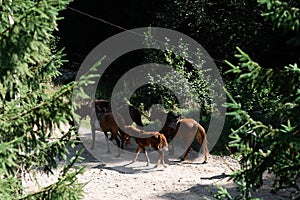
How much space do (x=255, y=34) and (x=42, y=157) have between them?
31.5 feet

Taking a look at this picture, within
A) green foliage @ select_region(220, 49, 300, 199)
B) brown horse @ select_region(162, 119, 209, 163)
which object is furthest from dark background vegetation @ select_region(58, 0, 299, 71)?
green foliage @ select_region(220, 49, 300, 199)

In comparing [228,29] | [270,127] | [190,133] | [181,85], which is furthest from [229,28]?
[270,127]

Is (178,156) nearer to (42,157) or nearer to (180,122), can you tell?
(180,122)

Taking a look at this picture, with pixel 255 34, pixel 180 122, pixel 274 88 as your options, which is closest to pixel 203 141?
pixel 180 122

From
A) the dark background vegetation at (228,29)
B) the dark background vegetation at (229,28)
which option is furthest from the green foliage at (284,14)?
the dark background vegetation at (229,28)

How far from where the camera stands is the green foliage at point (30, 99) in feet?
10.3

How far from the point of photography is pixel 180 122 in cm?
893

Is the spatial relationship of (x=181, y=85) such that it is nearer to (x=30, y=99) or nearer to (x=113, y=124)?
(x=113, y=124)

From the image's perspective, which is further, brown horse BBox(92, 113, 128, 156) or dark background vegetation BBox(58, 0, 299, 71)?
dark background vegetation BBox(58, 0, 299, 71)

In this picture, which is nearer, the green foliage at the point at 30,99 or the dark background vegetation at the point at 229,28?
the green foliage at the point at 30,99

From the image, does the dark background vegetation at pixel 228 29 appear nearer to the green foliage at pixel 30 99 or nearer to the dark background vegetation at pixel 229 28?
the dark background vegetation at pixel 229 28

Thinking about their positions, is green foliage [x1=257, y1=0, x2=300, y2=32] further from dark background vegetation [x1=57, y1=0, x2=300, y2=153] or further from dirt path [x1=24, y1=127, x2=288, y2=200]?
dark background vegetation [x1=57, y1=0, x2=300, y2=153]

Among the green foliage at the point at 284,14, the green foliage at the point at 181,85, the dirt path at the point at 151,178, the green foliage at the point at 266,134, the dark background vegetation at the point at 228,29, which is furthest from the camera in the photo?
the dark background vegetation at the point at 228,29

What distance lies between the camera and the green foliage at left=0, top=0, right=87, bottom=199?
3150mm
